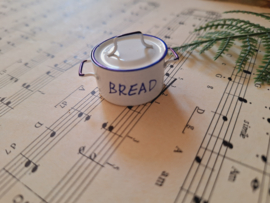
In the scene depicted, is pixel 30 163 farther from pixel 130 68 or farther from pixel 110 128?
pixel 130 68

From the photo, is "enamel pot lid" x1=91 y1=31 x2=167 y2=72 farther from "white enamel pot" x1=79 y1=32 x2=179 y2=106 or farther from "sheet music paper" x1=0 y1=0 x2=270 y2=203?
"sheet music paper" x1=0 y1=0 x2=270 y2=203

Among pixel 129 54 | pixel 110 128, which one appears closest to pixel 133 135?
pixel 110 128

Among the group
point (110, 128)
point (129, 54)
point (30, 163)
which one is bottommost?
point (30, 163)

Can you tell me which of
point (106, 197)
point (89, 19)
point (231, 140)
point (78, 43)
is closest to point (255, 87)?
point (231, 140)

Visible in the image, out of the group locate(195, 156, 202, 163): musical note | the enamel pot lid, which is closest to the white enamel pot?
the enamel pot lid

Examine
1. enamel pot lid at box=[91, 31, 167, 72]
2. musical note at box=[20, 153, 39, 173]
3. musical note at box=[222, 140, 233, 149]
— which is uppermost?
enamel pot lid at box=[91, 31, 167, 72]

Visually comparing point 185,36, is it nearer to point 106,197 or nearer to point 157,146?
point 157,146
